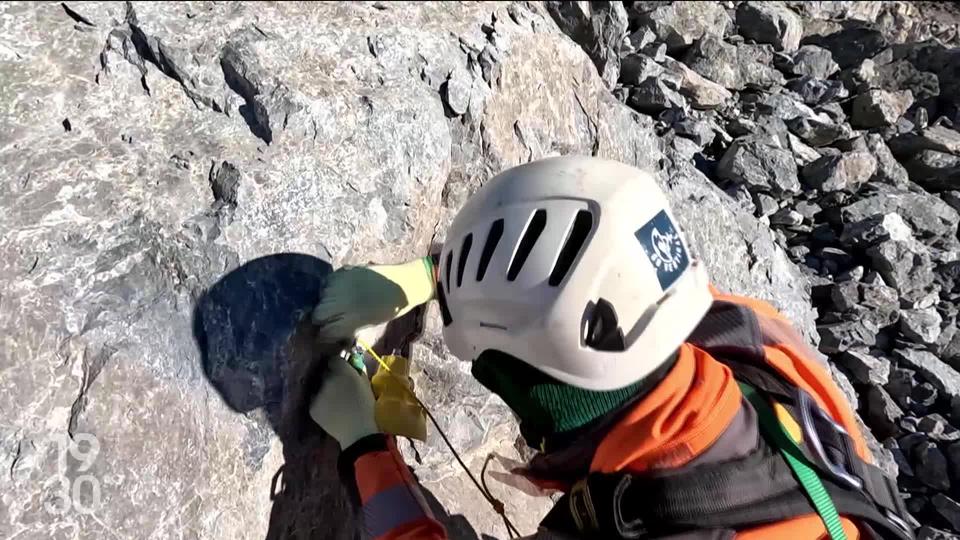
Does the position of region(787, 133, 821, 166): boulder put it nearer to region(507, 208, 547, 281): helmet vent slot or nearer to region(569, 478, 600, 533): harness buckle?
region(507, 208, 547, 281): helmet vent slot

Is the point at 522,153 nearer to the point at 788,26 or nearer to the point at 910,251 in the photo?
the point at 910,251

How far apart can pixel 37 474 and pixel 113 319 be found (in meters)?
0.44

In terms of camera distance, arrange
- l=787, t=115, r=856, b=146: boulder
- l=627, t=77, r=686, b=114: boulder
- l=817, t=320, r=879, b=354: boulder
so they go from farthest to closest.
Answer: l=787, t=115, r=856, b=146: boulder → l=627, t=77, r=686, b=114: boulder → l=817, t=320, r=879, b=354: boulder

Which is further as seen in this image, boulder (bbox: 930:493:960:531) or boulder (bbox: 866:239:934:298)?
boulder (bbox: 866:239:934:298)

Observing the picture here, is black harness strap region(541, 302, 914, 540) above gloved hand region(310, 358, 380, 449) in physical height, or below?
above

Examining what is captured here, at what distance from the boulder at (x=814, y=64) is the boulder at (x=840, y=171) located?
1.30 metres

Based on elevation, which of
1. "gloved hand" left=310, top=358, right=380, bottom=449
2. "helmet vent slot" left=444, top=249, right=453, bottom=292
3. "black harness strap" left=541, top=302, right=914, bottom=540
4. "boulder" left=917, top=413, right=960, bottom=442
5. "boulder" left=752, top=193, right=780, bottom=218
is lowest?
"boulder" left=917, top=413, right=960, bottom=442

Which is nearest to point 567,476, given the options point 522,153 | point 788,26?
point 522,153

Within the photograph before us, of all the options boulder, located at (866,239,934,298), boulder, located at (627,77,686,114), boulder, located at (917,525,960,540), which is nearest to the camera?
boulder, located at (917,525,960,540)

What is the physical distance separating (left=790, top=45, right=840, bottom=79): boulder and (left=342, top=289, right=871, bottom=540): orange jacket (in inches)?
220

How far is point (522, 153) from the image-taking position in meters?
3.87

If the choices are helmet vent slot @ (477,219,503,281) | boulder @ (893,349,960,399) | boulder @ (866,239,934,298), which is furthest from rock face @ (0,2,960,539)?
boulder @ (866,239,934,298)

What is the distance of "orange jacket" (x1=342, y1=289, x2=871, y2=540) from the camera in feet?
7.49

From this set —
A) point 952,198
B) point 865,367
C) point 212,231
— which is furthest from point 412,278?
point 952,198
